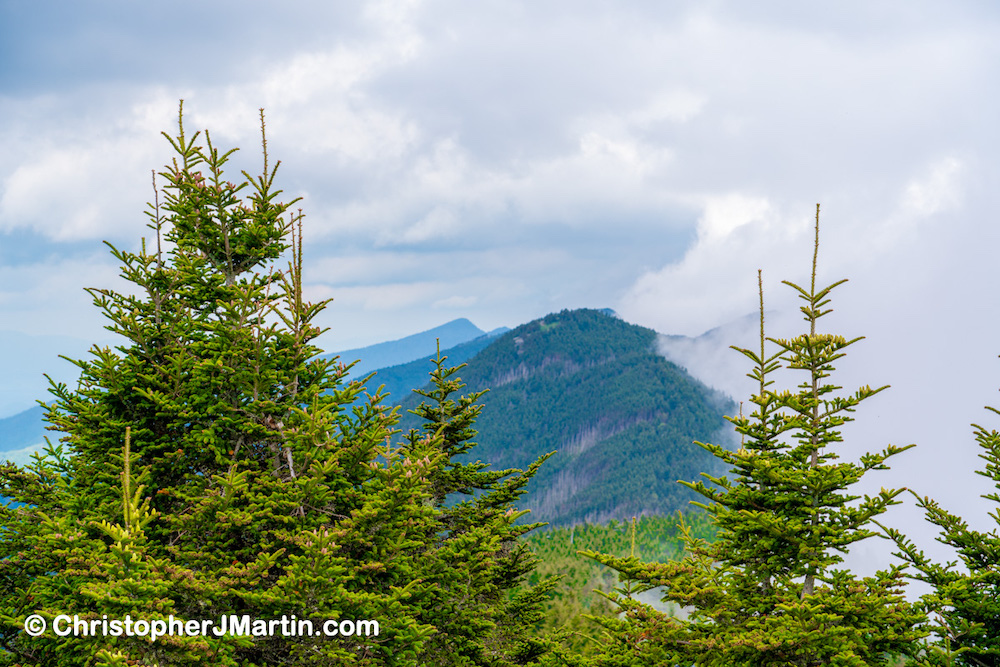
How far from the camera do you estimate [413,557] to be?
15.7 m

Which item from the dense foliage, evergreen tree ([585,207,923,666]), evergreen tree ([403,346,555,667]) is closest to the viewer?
evergreen tree ([585,207,923,666])

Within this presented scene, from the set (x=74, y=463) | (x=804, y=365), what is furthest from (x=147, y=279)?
(x=804, y=365)

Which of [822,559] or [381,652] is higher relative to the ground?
[822,559]

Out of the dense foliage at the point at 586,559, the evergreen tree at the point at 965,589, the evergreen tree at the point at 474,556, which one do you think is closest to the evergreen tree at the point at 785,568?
the evergreen tree at the point at 965,589

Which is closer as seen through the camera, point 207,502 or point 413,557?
point 207,502

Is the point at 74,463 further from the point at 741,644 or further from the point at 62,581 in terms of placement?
the point at 741,644

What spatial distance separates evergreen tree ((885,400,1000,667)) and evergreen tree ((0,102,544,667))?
8342mm

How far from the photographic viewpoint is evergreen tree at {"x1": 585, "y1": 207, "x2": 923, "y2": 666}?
37.4 ft

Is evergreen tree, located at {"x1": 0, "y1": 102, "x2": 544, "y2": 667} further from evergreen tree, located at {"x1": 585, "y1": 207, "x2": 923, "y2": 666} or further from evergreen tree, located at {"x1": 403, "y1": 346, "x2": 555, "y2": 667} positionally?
evergreen tree, located at {"x1": 585, "y1": 207, "x2": 923, "y2": 666}

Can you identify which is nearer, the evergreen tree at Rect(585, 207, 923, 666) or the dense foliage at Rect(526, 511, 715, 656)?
the evergreen tree at Rect(585, 207, 923, 666)

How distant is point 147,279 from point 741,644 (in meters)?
14.3

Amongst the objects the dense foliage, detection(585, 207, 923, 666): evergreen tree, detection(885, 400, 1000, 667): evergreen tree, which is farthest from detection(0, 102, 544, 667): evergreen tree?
the dense foliage

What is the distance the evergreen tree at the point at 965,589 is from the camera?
11836mm

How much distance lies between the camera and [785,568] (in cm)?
1243
